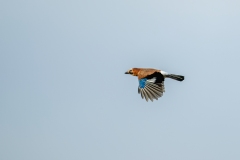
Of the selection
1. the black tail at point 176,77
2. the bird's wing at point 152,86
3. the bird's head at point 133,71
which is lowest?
the bird's wing at point 152,86

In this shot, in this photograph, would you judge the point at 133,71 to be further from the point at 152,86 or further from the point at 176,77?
the point at 152,86

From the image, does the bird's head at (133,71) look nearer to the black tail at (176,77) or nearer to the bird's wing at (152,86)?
the bird's wing at (152,86)

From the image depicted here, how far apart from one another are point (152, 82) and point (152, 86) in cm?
54

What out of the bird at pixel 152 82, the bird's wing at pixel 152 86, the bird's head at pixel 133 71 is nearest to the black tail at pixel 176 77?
the bird at pixel 152 82

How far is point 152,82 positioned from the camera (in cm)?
4006

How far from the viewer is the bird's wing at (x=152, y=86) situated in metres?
38.8

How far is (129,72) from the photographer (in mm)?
44750

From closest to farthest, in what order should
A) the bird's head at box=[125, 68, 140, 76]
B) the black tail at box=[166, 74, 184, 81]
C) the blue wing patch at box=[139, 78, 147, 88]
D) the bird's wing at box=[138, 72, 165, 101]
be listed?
the bird's wing at box=[138, 72, 165, 101] → the blue wing patch at box=[139, 78, 147, 88] → the black tail at box=[166, 74, 184, 81] → the bird's head at box=[125, 68, 140, 76]

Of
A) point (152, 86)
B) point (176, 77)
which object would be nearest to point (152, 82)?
point (152, 86)

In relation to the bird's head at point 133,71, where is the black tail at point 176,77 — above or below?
below

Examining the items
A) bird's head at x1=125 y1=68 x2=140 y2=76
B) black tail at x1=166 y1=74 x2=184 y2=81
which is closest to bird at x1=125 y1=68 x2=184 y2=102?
black tail at x1=166 y1=74 x2=184 y2=81

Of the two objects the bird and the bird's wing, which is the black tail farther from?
the bird's wing

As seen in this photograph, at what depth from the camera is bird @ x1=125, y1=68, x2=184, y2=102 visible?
38.9 m

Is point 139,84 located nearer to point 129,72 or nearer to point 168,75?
point 168,75
